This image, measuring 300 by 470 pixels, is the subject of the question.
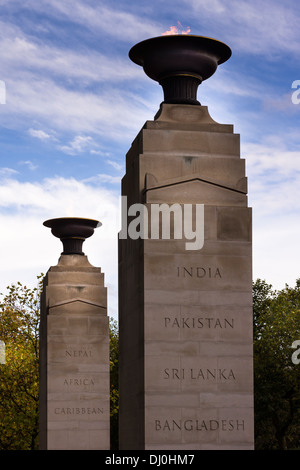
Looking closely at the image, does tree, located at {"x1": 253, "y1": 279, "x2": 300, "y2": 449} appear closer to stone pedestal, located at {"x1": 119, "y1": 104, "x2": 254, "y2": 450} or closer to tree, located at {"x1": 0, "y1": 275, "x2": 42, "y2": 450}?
tree, located at {"x1": 0, "y1": 275, "x2": 42, "y2": 450}

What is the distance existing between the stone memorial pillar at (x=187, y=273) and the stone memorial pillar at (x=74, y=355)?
15404 millimetres

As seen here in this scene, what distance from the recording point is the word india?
18516 millimetres

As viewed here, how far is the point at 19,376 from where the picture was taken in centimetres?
5072

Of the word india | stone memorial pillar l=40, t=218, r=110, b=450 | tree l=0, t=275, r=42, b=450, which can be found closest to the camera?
the word india

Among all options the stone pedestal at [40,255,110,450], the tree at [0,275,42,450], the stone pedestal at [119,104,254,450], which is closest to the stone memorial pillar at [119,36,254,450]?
the stone pedestal at [119,104,254,450]

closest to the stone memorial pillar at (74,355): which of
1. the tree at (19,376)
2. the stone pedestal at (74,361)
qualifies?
the stone pedestal at (74,361)

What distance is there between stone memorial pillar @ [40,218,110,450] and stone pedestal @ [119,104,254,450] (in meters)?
15.7

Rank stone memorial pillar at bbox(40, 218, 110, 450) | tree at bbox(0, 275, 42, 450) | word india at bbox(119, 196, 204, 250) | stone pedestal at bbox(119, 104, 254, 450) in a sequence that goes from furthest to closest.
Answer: tree at bbox(0, 275, 42, 450)
stone memorial pillar at bbox(40, 218, 110, 450)
word india at bbox(119, 196, 204, 250)
stone pedestal at bbox(119, 104, 254, 450)

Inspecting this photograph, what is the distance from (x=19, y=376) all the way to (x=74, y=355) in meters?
16.5

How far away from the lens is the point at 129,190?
20156 millimetres

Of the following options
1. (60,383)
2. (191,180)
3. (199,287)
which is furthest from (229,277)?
(60,383)

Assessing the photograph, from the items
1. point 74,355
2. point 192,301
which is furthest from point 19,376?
point 192,301

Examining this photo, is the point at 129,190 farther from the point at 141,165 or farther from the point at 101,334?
the point at 101,334

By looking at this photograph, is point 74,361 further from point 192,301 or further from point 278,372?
point 278,372
